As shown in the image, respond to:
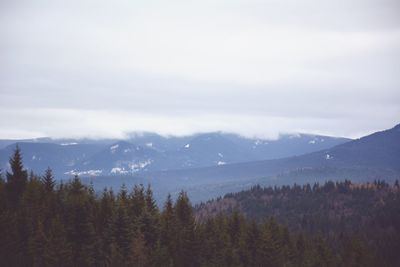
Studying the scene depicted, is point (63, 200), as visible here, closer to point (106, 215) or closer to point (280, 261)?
point (106, 215)

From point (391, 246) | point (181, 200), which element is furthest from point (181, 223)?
point (391, 246)

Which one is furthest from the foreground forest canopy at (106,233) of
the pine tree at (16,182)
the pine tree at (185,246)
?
the pine tree at (16,182)

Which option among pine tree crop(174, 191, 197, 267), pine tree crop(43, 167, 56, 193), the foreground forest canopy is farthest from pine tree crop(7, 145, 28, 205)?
pine tree crop(174, 191, 197, 267)

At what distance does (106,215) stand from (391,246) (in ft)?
391

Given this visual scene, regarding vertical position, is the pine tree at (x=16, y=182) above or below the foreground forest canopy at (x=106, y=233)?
above

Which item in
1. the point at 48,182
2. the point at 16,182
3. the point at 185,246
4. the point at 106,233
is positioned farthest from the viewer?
the point at 48,182

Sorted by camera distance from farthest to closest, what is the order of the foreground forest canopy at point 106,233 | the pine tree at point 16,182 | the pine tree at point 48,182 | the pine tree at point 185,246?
the pine tree at point 48,182
the pine tree at point 16,182
the pine tree at point 185,246
the foreground forest canopy at point 106,233

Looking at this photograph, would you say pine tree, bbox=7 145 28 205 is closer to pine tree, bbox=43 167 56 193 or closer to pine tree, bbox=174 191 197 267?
pine tree, bbox=43 167 56 193

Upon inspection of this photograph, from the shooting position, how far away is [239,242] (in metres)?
81.9

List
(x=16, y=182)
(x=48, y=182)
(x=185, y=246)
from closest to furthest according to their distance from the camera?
1. (x=185, y=246)
2. (x=16, y=182)
3. (x=48, y=182)

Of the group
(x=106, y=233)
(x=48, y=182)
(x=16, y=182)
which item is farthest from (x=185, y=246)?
(x=16, y=182)

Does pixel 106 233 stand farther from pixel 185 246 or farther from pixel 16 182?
pixel 16 182

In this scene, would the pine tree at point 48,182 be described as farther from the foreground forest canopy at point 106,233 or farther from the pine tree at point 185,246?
the pine tree at point 185,246

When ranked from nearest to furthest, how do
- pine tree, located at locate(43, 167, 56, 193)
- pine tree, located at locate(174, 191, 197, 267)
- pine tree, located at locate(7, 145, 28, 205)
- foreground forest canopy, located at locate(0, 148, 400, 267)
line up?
1. foreground forest canopy, located at locate(0, 148, 400, 267)
2. pine tree, located at locate(174, 191, 197, 267)
3. pine tree, located at locate(7, 145, 28, 205)
4. pine tree, located at locate(43, 167, 56, 193)
